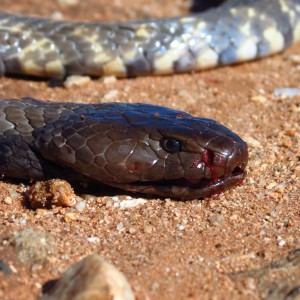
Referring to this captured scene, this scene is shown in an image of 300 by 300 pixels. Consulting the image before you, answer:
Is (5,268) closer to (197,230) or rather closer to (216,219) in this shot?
(197,230)

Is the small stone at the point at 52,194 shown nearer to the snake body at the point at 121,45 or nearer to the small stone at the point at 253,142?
the small stone at the point at 253,142

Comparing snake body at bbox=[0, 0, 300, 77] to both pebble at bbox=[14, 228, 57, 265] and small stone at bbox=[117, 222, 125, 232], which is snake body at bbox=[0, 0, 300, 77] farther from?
pebble at bbox=[14, 228, 57, 265]

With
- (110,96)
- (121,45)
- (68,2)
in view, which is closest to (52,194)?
(110,96)

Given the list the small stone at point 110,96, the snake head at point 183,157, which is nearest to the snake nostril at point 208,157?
the snake head at point 183,157

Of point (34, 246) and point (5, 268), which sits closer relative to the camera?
point (5, 268)

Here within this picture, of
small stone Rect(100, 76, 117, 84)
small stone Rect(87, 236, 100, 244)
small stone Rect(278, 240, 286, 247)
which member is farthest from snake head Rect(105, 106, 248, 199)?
small stone Rect(100, 76, 117, 84)
